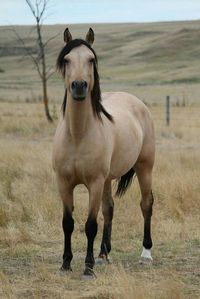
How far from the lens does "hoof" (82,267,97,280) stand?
618 centimetres

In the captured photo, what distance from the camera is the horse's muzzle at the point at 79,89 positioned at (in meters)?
5.87

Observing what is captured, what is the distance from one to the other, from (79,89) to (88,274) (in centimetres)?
166

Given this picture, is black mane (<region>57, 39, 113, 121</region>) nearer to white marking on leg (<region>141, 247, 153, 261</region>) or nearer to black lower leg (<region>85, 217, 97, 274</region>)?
black lower leg (<region>85, 217, 97, 274</region>)

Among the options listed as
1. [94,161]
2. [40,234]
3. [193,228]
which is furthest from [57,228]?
[94,161]

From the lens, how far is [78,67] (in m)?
5.98

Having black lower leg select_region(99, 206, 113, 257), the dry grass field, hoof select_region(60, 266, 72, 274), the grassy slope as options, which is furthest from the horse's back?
the grassy slope

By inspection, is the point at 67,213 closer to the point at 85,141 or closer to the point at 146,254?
the point at 85,141

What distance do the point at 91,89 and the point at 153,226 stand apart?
266 centimetres

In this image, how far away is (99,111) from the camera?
6496 millimetres

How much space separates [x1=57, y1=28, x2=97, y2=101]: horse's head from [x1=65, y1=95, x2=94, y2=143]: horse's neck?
0.50 ft

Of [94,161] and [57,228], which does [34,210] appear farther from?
[94,161]

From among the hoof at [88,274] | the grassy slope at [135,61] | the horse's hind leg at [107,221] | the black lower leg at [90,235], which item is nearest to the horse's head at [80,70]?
the black lower leg at [90,235]

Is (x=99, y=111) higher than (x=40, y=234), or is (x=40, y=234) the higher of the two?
(x=99, y=111)

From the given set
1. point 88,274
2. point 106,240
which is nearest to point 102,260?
point 106,240
